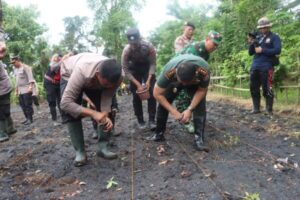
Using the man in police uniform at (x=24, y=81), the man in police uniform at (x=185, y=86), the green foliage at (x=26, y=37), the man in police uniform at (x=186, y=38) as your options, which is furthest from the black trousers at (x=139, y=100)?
the green foliage at (x=26, y=37)

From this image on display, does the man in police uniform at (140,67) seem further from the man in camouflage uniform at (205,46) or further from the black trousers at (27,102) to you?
the black trousers at (27,102)

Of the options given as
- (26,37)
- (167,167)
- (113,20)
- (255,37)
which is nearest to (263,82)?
(255,37)

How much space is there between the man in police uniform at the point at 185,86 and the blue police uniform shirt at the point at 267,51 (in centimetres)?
271

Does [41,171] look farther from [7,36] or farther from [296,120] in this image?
[7,36]

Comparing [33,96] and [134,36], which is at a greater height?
[134,36]

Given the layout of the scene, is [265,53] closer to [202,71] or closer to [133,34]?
[133,34]

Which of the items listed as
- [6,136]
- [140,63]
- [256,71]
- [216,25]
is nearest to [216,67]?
[216,25]

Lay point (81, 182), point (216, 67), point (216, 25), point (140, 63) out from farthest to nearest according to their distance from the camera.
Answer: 1. point (216, 25)
2. point (216, 67)
3. point (140, 63)
4. point (81, 182)

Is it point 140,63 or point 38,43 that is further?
point 38,43

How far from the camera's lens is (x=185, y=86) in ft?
14.4

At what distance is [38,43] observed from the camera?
26.5m

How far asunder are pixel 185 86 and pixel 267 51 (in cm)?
285

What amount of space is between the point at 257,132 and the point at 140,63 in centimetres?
194

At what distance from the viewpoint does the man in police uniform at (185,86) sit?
12.6 feet
